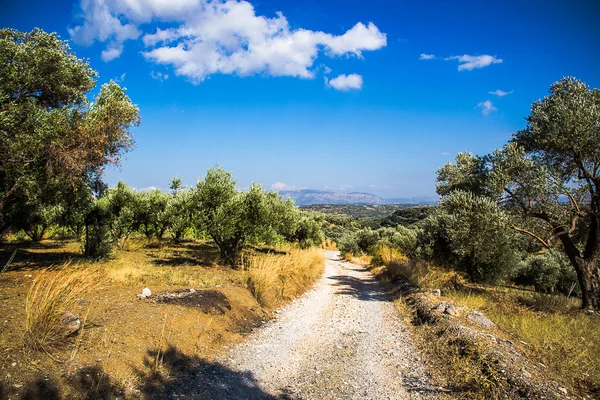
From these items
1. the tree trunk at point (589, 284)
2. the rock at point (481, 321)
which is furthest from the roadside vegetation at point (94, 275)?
the tree trunk at point (589, 284)

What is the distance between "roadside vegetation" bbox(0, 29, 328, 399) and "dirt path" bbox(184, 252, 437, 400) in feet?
2.48

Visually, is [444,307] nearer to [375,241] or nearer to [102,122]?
[102,122]

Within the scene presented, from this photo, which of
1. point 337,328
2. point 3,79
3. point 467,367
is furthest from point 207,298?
point 3,79

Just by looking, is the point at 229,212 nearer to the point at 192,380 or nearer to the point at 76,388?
the point at 192,380

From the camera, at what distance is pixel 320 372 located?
6539 mm

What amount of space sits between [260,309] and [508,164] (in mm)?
11982

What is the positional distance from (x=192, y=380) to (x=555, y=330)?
9921 mm

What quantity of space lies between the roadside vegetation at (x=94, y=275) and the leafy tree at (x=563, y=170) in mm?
11329

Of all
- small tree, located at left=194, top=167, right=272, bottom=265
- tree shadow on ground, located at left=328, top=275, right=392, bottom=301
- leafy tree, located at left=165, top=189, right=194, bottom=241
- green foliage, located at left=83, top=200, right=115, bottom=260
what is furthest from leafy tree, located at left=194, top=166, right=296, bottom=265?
tree shadow on ground, located at left=328, top=275, right=392, bottom=301

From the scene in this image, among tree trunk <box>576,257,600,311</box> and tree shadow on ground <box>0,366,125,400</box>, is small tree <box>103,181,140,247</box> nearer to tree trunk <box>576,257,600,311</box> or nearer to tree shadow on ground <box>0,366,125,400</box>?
tree shadow on ground <box>0,366,125,400</box>

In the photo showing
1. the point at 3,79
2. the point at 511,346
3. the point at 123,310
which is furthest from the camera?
the point at 3,79

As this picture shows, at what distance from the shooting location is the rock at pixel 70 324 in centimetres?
565

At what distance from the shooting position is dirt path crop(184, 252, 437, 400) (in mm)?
5723

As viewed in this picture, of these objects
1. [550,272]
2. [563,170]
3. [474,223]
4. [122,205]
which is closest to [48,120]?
[122,205]
